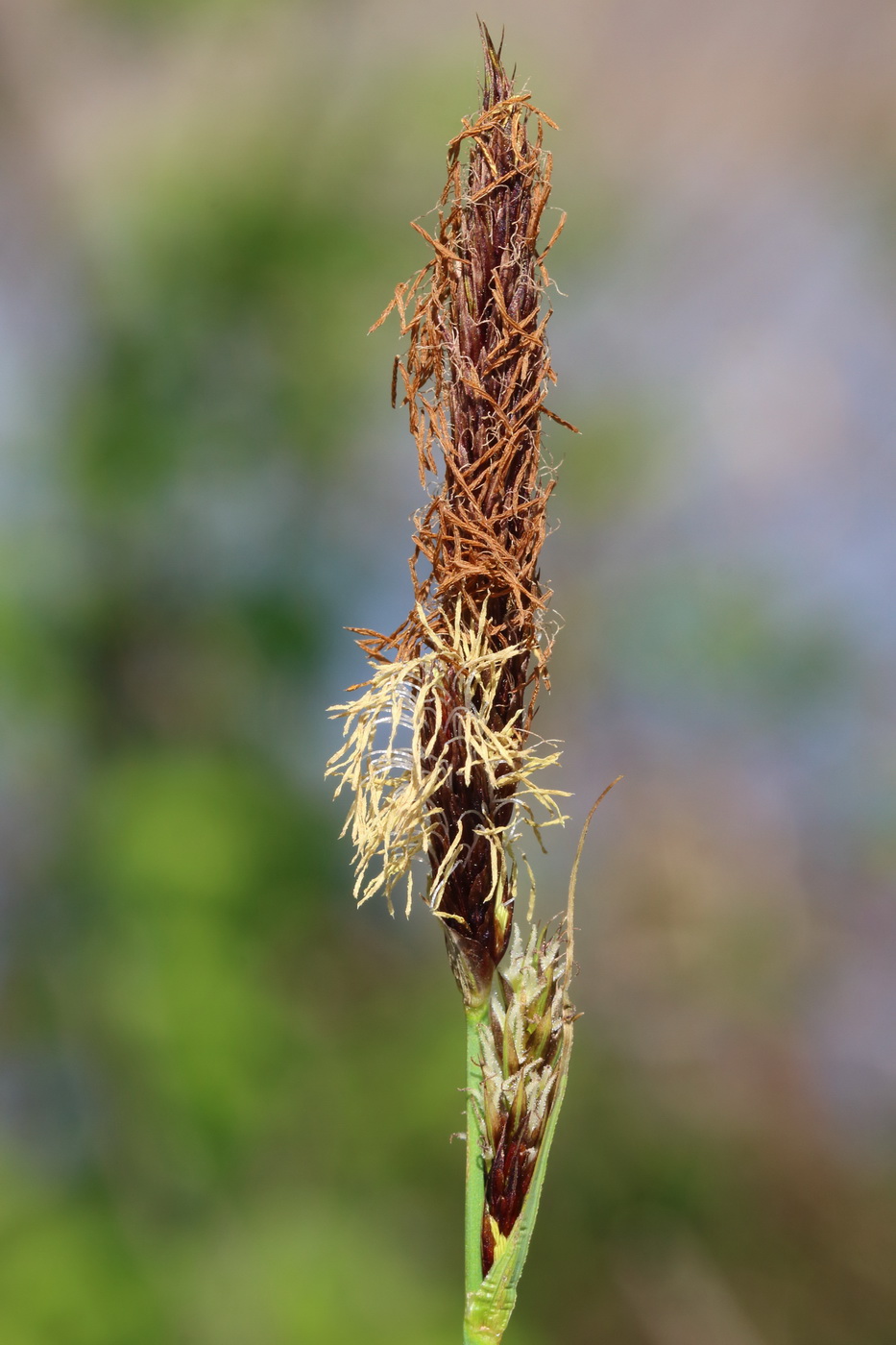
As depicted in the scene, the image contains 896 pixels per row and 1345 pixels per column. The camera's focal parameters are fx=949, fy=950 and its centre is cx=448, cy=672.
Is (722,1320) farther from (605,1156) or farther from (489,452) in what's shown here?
(489,452)

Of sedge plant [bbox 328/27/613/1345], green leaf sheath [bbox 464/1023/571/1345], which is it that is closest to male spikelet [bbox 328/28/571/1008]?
sedge plant [bbox 328/27/613/1345]

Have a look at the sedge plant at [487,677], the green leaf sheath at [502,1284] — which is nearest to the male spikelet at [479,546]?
the sedge plant at [487,677]

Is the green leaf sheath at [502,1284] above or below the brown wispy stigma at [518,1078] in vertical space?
below

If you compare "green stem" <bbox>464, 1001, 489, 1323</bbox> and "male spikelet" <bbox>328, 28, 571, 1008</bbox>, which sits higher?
"male spikelet" <bbox>328, 28, 571, 1008</bbox>

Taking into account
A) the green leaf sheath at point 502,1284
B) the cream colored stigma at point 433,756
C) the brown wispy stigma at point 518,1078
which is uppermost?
the cream colored stigma at point 433,756

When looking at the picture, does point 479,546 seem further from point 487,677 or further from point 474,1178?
point 474,1178

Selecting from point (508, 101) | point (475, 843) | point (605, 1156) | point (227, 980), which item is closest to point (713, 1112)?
point (605, 1156)

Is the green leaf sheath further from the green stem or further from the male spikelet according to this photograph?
the male spikelet

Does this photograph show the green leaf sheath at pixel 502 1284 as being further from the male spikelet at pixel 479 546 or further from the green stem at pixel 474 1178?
the male spikelet at pixel 479 546
